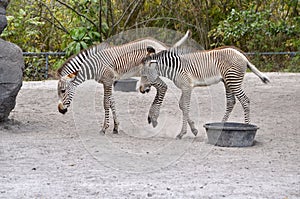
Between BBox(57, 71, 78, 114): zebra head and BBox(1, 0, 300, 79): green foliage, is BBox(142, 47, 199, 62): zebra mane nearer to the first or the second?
BBox(57, 71, 78, 114): zebra head

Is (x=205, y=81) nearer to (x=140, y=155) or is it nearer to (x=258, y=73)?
(x=258, y=73)

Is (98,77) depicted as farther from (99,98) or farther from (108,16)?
(108,16)

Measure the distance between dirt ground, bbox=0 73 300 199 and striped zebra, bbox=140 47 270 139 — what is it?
1.23ft

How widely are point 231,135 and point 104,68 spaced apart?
218cm

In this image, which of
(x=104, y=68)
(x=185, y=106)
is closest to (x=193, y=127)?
(x=185, y=106)

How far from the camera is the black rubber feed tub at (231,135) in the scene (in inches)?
287

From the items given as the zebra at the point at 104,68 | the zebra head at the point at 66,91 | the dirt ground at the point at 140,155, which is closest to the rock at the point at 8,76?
the dirt ground at the point at 140,155

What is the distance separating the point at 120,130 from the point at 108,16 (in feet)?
28.3

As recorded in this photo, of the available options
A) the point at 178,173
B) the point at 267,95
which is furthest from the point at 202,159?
the point at 267,95

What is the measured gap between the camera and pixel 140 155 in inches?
270

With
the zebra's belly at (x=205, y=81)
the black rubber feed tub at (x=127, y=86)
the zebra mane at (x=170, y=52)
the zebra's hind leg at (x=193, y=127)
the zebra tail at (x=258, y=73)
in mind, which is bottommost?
the black rubber feed tub at (x=127, y=86)

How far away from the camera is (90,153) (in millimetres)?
6930

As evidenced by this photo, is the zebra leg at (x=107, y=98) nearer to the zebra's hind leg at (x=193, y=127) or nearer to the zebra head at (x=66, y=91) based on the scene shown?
the zebra head at (x=66, y=91)

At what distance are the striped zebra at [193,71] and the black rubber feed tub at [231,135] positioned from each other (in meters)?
0.56
